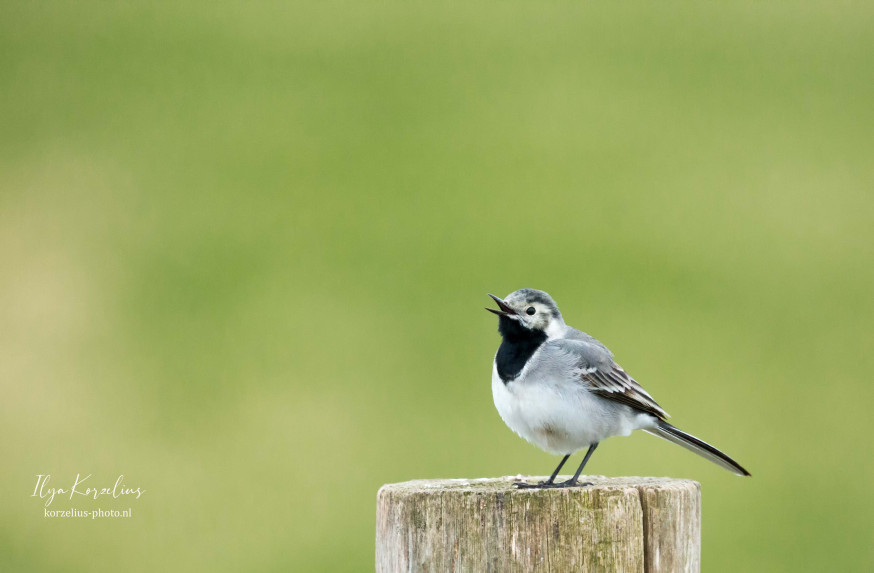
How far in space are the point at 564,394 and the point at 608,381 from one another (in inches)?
9.4

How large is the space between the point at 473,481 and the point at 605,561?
105cm

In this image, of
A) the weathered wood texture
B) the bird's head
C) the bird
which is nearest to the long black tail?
the bird

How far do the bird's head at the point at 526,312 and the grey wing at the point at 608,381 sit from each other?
0.57 ft

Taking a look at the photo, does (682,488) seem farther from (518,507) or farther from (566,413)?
(566,413)

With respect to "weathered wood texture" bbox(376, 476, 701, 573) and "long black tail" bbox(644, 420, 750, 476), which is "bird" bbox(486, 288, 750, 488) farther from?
"weathered wood texture" bbox(376, 476, 701, 573)

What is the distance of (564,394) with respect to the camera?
4.25 metres

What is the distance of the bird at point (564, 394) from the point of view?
13.9 ft

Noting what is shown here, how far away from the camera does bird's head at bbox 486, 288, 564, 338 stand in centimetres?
453

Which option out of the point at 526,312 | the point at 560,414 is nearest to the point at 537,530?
the point at 560,414

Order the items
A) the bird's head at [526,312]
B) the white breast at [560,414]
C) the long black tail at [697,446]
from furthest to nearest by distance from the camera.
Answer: the bird's head at [526,312] → the white breast at [560,414] → the long black tail at [697,446]

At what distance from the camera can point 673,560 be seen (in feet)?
10.3

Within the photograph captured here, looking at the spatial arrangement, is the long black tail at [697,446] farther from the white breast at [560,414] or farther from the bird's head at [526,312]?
the bird's head at [526,312]

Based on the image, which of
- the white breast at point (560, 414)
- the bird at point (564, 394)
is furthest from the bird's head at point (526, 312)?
the white breast at point (560, 414)

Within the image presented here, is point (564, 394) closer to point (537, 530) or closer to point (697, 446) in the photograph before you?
point (697, 446)
